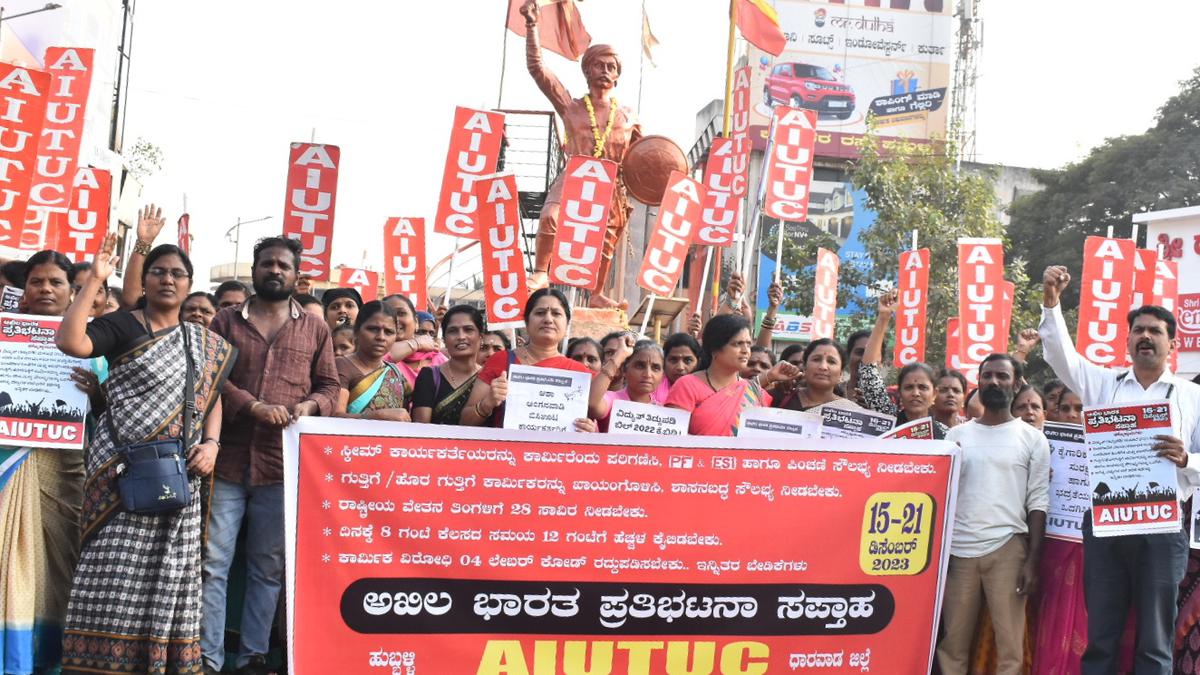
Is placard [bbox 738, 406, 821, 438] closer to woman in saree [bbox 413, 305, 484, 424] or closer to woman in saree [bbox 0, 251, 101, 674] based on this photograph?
woman in saree [bbox 413, 305, 484, 424]

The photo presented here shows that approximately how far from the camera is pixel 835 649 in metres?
5.14

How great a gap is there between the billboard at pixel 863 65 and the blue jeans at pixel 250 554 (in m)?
39.6

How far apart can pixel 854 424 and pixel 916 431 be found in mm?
285

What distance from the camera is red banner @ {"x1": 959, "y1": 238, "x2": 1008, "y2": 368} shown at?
36.3 ft

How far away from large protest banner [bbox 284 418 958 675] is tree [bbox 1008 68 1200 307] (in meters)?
28.6

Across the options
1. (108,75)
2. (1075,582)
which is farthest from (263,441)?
(108,75)

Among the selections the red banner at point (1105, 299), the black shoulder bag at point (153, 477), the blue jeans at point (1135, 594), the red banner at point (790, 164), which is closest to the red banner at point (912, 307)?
the red banner at point (1105, 299)

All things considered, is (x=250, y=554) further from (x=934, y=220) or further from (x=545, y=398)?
(x=934, y=220)

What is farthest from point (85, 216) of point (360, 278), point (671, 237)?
point (671, 237)

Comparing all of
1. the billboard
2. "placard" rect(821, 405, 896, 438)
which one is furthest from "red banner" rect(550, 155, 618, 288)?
the billboard

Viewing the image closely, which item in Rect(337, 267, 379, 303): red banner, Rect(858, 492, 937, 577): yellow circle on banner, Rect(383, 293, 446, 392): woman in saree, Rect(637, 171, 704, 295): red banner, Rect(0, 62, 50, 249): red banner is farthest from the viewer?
Rect(337, 267, 379, 303): red banner

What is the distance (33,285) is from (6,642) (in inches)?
63.0

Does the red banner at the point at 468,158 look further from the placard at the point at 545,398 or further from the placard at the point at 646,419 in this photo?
the placard at the point at 545,398

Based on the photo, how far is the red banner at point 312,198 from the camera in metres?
9.59
